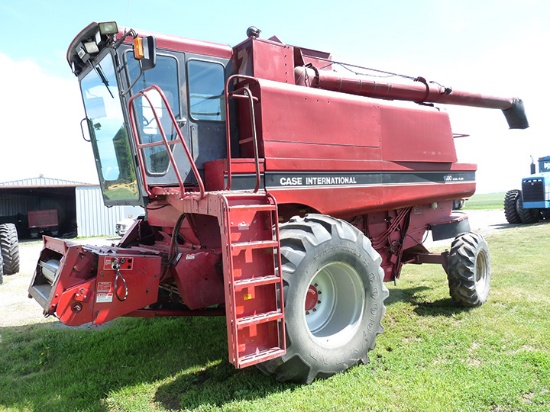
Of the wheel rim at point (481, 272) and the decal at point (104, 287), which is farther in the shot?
the wheel rim at point (481, 272)

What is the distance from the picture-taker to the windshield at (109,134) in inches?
178

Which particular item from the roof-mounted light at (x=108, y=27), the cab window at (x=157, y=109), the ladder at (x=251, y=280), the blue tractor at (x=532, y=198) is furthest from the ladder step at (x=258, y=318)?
the blue tractor at (x=532, y=198)

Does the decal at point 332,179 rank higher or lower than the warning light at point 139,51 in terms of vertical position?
lower

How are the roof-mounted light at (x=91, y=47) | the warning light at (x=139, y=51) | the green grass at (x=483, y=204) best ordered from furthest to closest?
the green grass at (x=483, y=204)
the roof-mounted light at (x=91, y=47)
the warning light at (x=139, y=51)

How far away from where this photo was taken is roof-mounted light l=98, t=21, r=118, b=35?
A: 13.3 feet

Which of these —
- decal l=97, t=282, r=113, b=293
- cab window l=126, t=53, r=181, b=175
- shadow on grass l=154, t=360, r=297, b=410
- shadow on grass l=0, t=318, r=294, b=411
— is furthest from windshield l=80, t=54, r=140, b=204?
shadow on grass l=154, t=360, r=297, b=410

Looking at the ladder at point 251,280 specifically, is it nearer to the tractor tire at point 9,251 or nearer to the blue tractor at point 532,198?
the tractor tire at point 9,251

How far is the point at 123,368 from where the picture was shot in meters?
4.36

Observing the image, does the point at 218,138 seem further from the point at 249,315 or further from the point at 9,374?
the point at 9,374

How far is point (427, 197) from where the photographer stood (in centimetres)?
601

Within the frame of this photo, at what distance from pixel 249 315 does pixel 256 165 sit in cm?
131

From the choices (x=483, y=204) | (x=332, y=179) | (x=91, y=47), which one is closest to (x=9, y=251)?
(x=91, y=47)

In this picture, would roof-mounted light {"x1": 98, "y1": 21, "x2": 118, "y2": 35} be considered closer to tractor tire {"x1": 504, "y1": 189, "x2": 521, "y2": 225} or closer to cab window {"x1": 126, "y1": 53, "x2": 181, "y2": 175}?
cab window {"x1": 126, "y1": 53, "x2": 181, "y2": 175}

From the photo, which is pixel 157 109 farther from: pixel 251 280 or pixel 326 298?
pixel 326 298
